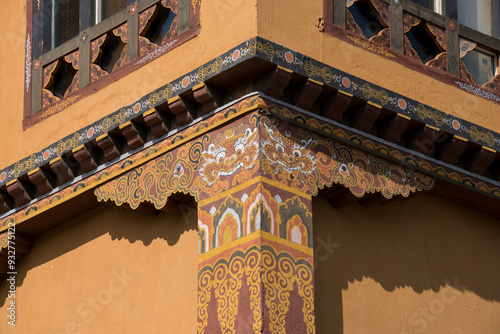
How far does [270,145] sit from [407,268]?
5.05 ft

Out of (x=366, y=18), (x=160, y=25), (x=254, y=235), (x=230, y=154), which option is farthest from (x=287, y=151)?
(x=160, y=25)

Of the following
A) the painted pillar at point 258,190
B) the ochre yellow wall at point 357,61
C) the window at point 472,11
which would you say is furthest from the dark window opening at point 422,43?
the painted pillar at point 258,190

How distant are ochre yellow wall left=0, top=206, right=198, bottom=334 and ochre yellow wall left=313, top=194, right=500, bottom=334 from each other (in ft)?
3.21

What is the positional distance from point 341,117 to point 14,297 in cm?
322

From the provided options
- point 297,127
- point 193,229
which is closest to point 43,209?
point 193,229

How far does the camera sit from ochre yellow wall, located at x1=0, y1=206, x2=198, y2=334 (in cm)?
1077

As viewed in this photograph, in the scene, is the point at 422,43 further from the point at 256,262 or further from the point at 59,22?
the point at 59,22

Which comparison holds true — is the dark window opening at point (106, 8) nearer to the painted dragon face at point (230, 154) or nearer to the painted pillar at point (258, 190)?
the painted pillar at point (258, 190)

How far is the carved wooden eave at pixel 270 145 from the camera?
10469 millimetres

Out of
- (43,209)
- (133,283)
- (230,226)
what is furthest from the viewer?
(43,209)

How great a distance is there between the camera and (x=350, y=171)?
1080cm

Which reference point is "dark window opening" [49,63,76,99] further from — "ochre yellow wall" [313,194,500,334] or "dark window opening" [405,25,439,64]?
"dark window opening" [405,25,439,64]

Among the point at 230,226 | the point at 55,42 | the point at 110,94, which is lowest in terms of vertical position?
the point at 230,226

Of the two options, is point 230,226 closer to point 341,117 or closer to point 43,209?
point 341,117
